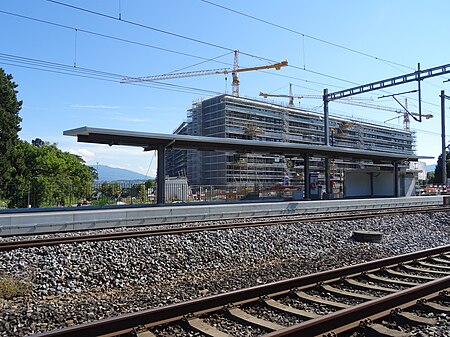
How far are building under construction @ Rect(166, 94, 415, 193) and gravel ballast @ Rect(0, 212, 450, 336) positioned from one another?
71010 millimetres

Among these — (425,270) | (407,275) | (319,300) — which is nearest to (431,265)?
(425,270)

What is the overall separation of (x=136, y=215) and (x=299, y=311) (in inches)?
468

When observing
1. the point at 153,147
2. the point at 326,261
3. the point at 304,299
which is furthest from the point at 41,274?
the point at 153,147

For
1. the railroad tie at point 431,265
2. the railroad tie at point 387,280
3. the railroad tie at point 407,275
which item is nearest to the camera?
the railroad tie at point 387,280

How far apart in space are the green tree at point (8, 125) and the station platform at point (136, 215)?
3170 cm

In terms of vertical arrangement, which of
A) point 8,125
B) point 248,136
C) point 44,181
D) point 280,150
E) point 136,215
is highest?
point 248,136

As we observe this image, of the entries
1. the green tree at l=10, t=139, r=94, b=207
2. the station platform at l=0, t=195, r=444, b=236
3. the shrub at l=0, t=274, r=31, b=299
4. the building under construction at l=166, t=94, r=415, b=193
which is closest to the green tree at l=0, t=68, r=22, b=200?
the green tree at l=10, t=139, r=94, b=207

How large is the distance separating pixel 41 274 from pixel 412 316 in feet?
22.7

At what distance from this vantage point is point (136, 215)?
55.5 ft

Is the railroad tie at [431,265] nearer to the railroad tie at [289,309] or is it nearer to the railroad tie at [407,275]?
the railroad tie at [407,275]

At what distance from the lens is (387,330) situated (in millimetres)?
5184

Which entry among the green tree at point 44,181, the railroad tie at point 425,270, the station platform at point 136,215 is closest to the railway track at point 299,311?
the railroad tie at point 425,270

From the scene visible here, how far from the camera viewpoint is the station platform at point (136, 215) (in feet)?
46.5

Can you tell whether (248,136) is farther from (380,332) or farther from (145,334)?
(145,334)
